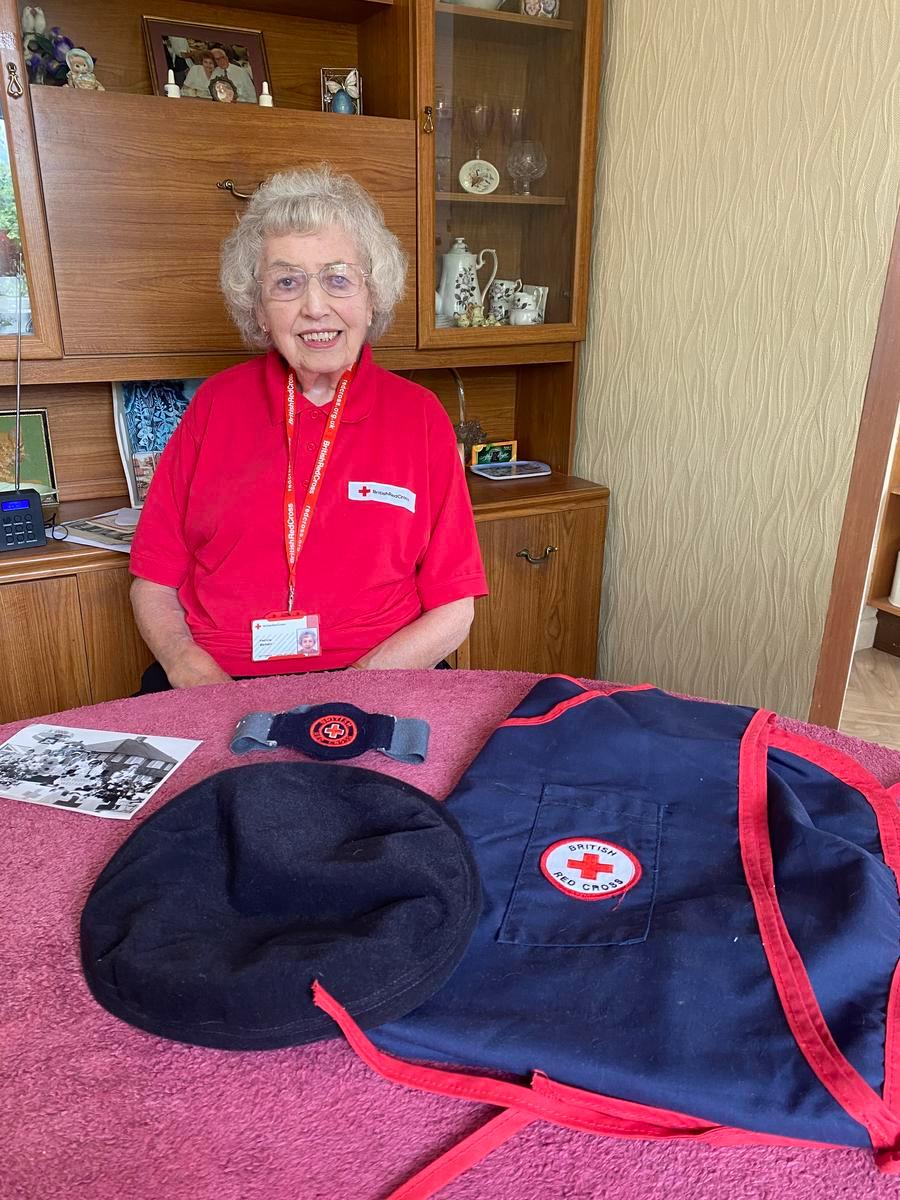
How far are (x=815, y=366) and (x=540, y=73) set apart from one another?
1.08 metres

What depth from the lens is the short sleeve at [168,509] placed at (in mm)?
1630

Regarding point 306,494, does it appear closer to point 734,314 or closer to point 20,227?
point 20,227

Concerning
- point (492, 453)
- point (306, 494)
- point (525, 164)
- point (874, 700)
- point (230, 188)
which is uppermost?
point (525, 164)

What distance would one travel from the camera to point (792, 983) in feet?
2.12

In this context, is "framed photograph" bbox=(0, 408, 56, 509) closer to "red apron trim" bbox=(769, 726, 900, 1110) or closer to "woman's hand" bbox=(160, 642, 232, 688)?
"woman's hand" bbox=(160, 642, 232, 688)

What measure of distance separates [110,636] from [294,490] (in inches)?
26.5

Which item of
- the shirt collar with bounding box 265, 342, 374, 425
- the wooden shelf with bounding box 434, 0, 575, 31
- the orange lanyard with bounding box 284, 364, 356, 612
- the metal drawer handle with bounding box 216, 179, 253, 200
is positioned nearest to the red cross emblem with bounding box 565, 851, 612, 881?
the orange lanyard with bounding box 284, 364, 356, 612

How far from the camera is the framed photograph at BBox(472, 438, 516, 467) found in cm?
Answer: 265

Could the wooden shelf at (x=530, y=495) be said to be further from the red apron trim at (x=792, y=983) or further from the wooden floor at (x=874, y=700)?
the red apron trim at (x=792, y=983)

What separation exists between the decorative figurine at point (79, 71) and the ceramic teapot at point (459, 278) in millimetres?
856

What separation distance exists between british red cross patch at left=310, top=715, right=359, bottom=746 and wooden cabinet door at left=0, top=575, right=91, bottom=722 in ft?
3.63

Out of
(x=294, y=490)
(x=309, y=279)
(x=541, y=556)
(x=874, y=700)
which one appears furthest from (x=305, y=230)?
(x=874, y=700)

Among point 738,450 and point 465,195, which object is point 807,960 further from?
point 465,195

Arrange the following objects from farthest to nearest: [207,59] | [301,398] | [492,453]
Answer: [492,453] → [207,59] → [301,398]
